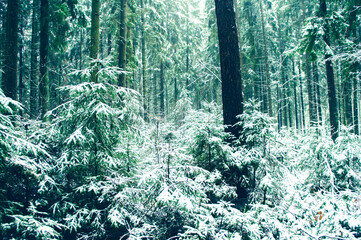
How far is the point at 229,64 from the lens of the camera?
5.11 m

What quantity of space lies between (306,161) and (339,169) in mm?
698

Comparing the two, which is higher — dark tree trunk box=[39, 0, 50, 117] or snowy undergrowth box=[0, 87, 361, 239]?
dark tree trunk box=[39, 0, 50, 117]

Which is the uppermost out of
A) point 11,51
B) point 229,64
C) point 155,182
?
point 11,51

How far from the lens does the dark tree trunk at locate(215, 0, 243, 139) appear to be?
4957 millimetres

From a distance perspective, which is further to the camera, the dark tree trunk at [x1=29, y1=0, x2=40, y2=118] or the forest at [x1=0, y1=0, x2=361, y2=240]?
the dark tree trunk at [x1=29, y1=0, x2=40, y2=118]

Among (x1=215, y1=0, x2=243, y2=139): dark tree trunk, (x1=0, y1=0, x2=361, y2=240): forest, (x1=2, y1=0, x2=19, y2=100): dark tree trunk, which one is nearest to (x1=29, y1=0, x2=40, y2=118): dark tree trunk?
(x1=2, y1=0, x2=19, y2=100): dark tree trunk

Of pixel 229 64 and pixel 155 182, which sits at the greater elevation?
pixel 229 64

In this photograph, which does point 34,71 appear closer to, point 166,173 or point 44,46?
point 44,46

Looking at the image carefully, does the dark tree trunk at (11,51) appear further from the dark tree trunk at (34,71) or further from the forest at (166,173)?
the forest at (166,173)

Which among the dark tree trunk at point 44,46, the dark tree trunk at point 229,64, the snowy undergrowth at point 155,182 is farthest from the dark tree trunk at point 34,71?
the dark tree trunk at point 229,64

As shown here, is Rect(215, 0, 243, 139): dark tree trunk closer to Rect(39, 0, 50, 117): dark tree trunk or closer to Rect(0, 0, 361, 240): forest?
Rect(0, 0, 361, 240): forest

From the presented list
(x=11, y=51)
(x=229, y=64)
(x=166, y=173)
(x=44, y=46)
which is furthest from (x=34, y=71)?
(x=166, y=173)

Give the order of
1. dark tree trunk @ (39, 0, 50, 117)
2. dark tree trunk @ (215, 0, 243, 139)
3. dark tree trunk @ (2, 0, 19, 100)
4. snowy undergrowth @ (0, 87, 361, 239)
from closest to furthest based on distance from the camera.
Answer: snowy undergrowth @ (0, 87, 361, 239) → dark tree trunk @ (215, 0, 243, 139) → dark tree trunk @ (2, 0, 19, 100) → dark tree trunk @ (39, 0, 50, 117)

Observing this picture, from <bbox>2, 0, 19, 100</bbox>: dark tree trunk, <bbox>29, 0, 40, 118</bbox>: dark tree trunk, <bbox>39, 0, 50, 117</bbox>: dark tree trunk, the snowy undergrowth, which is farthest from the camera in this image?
<bbox>29, 0, 40, 118</bbox>: dark tree trunk
